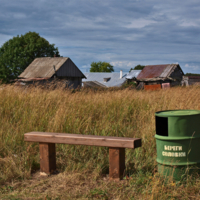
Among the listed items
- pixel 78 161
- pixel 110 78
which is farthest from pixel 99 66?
pixel 78 161

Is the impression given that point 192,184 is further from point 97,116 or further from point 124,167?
point 97,116

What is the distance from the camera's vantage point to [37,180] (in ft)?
11.8

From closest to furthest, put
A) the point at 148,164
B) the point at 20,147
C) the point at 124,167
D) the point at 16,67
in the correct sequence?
the point at 124,167
the point at 148,164
the point at 20,147
the point at 16,67

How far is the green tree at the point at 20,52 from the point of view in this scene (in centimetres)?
3991

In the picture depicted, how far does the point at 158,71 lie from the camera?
33.8 meters

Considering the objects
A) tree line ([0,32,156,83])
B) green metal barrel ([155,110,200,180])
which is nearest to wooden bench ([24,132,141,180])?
green metal barrel ([155,110,200,180])

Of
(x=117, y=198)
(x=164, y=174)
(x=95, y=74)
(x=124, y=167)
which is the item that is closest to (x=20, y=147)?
(x=124, y=167)

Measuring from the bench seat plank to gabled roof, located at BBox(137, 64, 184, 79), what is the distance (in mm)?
30523

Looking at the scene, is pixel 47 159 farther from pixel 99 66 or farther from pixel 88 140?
pixel 99 66

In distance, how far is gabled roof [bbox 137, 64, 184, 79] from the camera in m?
33.0

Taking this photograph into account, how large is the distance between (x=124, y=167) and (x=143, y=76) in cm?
3172

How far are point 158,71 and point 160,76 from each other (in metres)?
1.28

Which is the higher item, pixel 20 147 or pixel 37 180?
pixel 20 147

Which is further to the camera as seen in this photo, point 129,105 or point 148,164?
point 129,105
